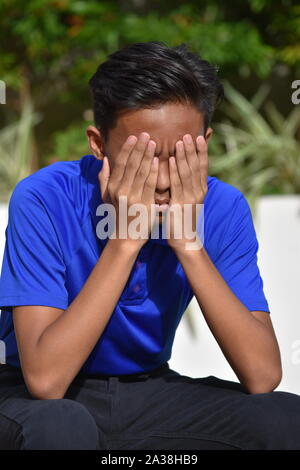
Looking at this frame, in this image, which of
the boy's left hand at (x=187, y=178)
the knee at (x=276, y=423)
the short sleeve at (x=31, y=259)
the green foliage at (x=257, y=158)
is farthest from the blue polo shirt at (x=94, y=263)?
the green foliage at (x=257, y=158)

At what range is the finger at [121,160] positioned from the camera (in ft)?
7.00

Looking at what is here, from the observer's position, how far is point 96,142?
238 centimetres

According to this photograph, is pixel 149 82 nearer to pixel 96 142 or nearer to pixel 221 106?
pixel 96 142

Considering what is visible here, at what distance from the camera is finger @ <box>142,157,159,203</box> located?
215 centimetres

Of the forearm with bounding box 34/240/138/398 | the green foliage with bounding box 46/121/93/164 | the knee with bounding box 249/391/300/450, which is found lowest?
the knee with bounding box 249/391/300/450

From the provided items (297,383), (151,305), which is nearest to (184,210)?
(151,305)

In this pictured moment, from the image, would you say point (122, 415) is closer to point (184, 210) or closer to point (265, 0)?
point (184, 210)

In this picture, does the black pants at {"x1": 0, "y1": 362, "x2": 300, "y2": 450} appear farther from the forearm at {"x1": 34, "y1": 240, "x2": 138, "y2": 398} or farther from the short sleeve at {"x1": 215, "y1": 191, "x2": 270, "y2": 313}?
the short sleeve at {"x1": 215, "y1": 191, "x2": 270, "y2": 313}

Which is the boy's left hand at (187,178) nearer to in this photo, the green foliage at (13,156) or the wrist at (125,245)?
the wrist at (125,245)

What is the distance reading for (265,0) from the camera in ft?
17.2

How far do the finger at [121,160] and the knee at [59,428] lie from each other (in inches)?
25.6

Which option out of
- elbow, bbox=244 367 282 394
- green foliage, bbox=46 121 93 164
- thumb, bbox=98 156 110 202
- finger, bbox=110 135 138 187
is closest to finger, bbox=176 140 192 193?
finger, bbox=110 135 138 187

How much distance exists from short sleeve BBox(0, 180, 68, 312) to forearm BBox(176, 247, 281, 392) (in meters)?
0.38

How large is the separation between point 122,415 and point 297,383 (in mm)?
1636
